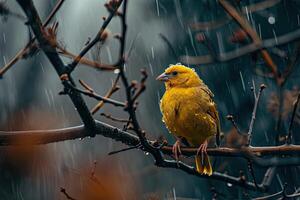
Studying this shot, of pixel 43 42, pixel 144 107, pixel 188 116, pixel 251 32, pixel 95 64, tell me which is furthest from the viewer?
pixel 144 107

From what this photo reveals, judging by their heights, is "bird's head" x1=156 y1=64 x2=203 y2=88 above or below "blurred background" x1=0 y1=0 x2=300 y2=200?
above

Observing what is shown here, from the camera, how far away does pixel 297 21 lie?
338 inches

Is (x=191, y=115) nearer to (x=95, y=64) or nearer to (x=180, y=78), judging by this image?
(x=180, y=78)

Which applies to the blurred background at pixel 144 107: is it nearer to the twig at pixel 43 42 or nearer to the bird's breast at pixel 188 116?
the bird's breast at pixel 188 116

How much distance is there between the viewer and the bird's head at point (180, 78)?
430 centimetres

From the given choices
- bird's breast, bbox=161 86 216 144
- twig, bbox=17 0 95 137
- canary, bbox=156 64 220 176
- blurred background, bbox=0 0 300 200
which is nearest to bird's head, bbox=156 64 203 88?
canary, bbox=156 64 220 176

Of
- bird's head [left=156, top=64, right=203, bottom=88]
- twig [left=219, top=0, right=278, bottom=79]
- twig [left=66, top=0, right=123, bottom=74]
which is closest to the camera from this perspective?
twig [left=219, top=0, right=278, bottom=79]

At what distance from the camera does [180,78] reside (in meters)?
4.37

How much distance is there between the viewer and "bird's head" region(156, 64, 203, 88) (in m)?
4.30

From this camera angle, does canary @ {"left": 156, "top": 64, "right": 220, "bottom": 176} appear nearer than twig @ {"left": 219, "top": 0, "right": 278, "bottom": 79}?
No

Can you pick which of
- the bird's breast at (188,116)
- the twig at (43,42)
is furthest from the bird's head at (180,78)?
the twig at (43,42)

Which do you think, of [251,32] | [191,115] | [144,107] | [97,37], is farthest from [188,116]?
[144,107]

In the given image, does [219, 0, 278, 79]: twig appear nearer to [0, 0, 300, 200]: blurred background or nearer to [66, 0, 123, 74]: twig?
[66, 0, 123, 74]: twig

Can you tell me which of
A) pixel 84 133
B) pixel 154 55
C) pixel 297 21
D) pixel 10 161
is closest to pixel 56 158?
pixel 10 161
